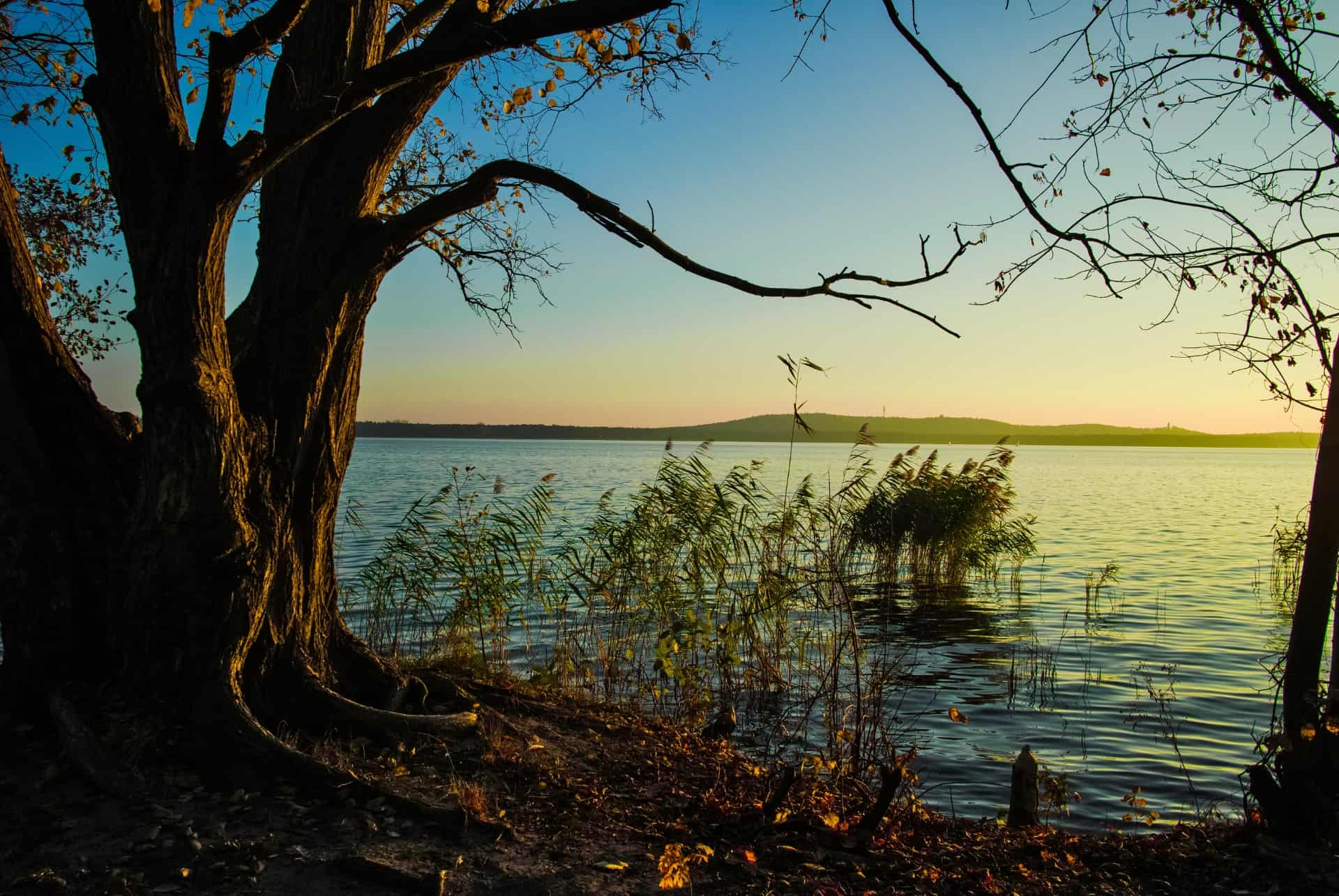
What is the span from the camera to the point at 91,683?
524 centimetres

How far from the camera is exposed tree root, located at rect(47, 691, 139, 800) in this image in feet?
14.9

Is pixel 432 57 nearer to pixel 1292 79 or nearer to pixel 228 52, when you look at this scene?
pixel 228 52

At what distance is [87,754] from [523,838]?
2331mm

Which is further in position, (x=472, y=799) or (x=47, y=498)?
(x=47, y=498)

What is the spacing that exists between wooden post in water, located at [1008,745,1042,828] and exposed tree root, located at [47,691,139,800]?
546 centimetres

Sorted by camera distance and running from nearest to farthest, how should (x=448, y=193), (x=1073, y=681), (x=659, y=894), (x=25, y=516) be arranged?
(x=659, y=894), (x=25, y=516), (x=448, y=193), (x=1073, y=681)

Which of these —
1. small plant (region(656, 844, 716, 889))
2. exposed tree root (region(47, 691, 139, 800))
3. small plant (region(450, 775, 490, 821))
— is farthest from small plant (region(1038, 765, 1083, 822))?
exposed tree root (region(47, 691, 139, 800))

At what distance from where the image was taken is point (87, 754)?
184 inches

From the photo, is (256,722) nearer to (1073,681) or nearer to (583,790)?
(583,790)

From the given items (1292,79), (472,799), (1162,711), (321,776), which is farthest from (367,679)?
(1162,711)

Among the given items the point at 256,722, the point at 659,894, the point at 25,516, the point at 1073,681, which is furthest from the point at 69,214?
the point at 1073,681

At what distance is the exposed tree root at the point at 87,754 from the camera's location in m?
4.55

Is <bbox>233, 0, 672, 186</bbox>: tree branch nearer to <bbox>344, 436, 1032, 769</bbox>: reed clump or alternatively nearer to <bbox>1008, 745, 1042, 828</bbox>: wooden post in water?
<bbox>344, 436, 1032, 769</bbox>: reed clump

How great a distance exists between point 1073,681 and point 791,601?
4088 mm
